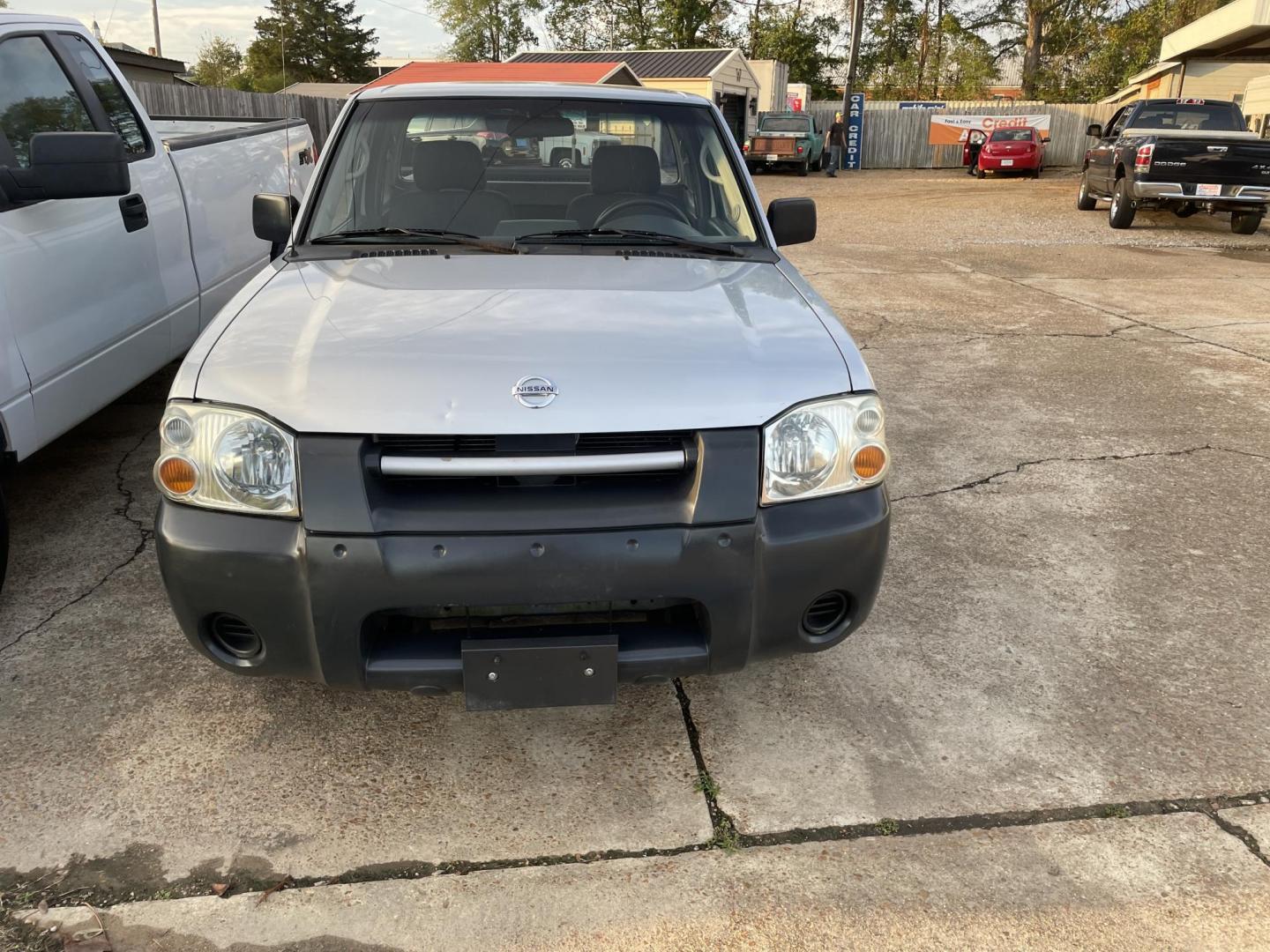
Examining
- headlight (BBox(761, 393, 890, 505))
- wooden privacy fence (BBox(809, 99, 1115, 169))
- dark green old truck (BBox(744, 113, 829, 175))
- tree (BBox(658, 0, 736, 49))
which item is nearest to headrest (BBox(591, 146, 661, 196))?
headlight (BBox(761, 393, 890, 505))

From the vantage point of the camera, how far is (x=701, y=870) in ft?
7.52

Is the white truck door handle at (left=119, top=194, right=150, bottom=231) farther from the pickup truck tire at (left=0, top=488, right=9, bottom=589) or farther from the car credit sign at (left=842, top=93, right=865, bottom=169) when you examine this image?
the car credit sign at (left=842, top=93, right=865, bottom=169)

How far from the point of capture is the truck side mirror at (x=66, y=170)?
128 inches

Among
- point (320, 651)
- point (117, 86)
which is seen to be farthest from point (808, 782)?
Result: point (117, 86)

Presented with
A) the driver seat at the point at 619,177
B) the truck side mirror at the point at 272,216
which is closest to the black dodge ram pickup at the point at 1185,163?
the driver seat at the point at 619,177

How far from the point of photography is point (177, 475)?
2275 millimetres

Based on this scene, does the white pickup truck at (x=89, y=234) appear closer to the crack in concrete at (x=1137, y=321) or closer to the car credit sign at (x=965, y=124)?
the crack in concrete at (x=1137, y=321)

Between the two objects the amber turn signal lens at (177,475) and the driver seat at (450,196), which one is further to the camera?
the driver seat at (450,196)

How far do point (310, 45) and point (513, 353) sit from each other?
7340 centimetres

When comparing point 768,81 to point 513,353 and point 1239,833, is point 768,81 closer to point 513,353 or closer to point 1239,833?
point 513,353

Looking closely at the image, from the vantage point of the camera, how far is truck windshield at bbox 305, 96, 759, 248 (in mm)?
3375

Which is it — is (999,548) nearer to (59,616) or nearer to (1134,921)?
(1134,921)

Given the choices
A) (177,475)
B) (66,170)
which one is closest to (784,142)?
Answer: (66,170)

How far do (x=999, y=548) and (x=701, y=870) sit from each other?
2.26 m
